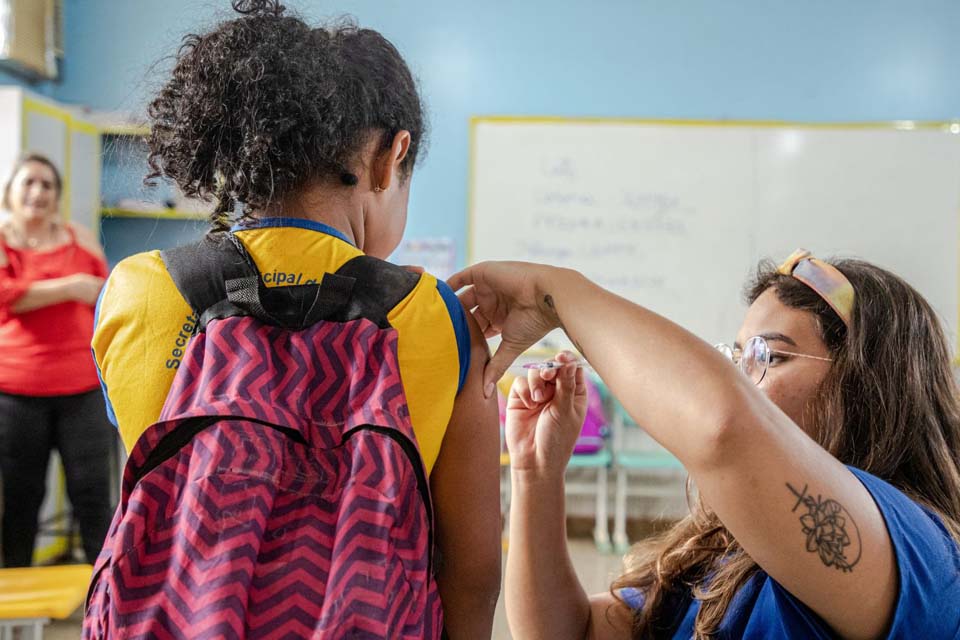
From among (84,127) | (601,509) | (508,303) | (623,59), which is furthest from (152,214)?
(508,303)

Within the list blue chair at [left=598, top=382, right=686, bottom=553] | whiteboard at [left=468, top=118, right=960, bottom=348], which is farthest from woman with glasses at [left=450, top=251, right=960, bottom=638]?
whiteboard at [left=468, top=118, right=960, bottom=348]

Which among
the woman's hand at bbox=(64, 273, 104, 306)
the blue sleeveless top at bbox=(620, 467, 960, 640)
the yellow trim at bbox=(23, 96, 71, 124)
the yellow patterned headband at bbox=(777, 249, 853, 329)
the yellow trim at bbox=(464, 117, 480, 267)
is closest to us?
the blue sleeveless top at bbox=(620, 467, 960, 640)

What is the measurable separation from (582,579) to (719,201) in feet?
7.16

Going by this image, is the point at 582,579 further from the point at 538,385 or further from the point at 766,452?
the point at 766,452

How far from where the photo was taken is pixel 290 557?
0.74 metres

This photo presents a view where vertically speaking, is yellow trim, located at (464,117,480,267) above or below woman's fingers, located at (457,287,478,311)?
above

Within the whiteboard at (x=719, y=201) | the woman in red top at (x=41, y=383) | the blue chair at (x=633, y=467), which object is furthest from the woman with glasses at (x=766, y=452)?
the whiteboard at (x=719, y=201)

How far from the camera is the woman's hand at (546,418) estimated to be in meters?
1.15

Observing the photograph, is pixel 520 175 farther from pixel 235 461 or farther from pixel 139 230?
pixel 235 461

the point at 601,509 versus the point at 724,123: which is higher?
the point at 724,123

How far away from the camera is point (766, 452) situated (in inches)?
29.9

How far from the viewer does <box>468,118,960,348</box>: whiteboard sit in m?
4.64

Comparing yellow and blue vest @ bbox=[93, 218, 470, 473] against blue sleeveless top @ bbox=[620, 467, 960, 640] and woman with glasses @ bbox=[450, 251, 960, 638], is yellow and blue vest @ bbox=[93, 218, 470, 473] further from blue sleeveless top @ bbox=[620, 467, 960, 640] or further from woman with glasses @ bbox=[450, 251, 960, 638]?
blue sleeveless top @ bbox=[620, 467, 960, 640]

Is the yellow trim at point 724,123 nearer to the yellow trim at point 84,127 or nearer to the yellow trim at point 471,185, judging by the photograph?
the yellow trim at point 471,185
